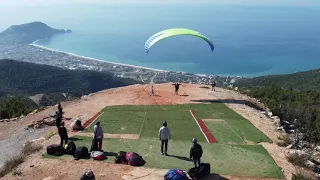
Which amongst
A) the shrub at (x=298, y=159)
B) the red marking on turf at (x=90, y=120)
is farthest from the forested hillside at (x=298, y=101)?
the red marking on turf at (x=90, y=120)

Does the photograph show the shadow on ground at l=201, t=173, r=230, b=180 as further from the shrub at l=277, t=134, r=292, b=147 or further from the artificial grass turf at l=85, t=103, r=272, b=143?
the shrub at l=277, t=134, r=292, b=147

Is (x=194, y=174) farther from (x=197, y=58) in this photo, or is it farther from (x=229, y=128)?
(x=197, y=58)

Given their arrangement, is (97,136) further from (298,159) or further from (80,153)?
(298,159)

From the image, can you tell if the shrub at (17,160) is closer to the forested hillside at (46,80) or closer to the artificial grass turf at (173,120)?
the artificial grass turf at (173,120)

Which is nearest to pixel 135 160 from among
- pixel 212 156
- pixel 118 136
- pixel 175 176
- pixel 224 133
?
pixel 175 176

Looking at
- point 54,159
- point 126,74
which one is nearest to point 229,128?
point 54,159

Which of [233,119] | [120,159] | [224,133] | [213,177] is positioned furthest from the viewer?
[233,119]
